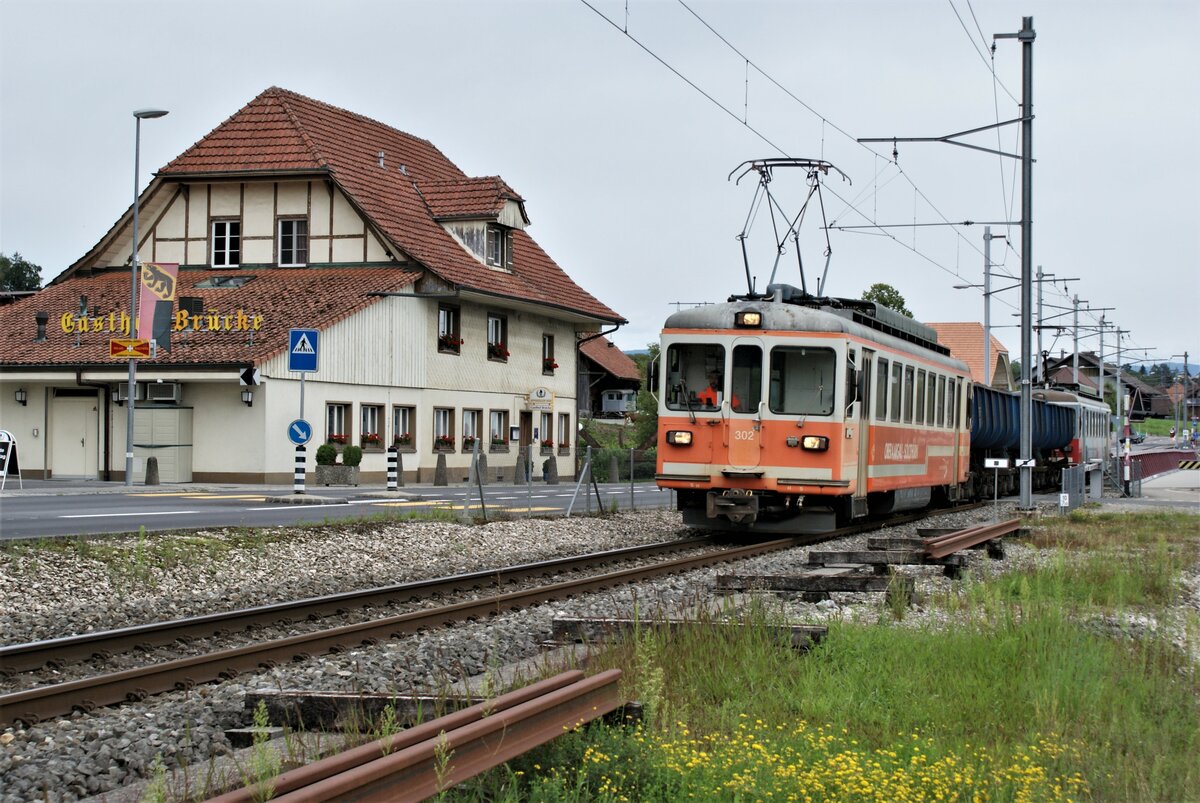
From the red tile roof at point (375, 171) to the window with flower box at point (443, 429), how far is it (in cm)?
374

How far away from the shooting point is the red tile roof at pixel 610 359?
84.6m

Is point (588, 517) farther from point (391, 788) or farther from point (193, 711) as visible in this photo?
point (391, 788)

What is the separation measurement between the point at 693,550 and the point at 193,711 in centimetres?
1125

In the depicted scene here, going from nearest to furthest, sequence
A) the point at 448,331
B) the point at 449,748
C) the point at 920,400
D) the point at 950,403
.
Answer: the point at 449,748
the point at 920,400
the point at 950,403
the point at 448,331

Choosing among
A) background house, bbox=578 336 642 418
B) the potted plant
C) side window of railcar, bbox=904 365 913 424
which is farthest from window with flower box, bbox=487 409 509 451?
background house, bbox=578 336 642 418

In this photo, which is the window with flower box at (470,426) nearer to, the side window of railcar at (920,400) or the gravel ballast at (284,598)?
the gravel ballast at (284,598)

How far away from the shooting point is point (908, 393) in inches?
853

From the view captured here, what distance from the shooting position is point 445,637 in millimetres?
10031

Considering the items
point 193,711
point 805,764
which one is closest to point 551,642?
point 193,711

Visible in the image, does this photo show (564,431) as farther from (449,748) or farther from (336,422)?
(449,748)

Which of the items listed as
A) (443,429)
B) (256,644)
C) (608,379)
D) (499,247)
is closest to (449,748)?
(256,644)

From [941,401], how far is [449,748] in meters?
20.7

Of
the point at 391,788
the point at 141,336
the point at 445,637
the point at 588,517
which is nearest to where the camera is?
the point at 391,788

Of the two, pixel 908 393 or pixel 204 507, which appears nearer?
pixel 908 393
